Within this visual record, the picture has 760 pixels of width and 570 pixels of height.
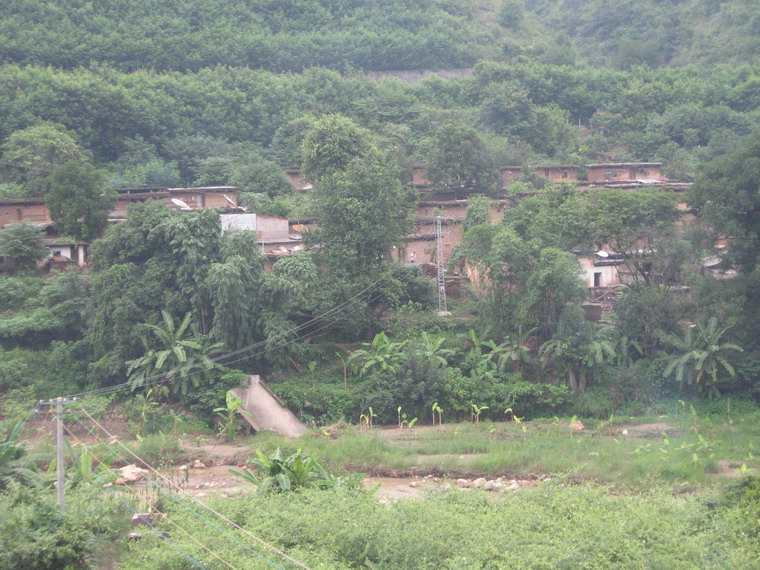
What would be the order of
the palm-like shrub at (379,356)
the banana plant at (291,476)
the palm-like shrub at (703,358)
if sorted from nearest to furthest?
the banana plant at (291,476)
the palm-like shrub at (703,358)
the palm-like shrub at (379,356)

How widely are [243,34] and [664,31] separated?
32.0 metres

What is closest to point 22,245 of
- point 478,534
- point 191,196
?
point 191,196

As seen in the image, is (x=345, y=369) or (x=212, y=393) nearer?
(x=212, y=393)

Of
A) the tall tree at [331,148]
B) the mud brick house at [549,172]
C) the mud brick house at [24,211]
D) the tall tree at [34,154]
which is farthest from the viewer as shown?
the mud brick house at [549,172]

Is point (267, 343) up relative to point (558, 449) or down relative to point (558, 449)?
up

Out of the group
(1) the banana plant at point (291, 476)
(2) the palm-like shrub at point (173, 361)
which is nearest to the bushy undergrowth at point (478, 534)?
(1) the banana plant at point (291, 476)

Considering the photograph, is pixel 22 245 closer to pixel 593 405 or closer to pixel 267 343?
pixel 267 343

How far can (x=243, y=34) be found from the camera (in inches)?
2170

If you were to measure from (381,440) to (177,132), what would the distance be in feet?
92.4

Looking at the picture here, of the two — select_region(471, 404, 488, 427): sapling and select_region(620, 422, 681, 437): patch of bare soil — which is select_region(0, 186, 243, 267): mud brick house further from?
select_region(620, 422, 681, 437): patch of bare soil

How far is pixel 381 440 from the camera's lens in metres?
18.1

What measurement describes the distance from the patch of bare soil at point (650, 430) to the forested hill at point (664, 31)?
41599 millimetres

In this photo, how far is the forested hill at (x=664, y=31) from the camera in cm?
5675

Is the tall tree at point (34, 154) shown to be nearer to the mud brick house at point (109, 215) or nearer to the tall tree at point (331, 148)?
the mud brick house at point (109, 215)
